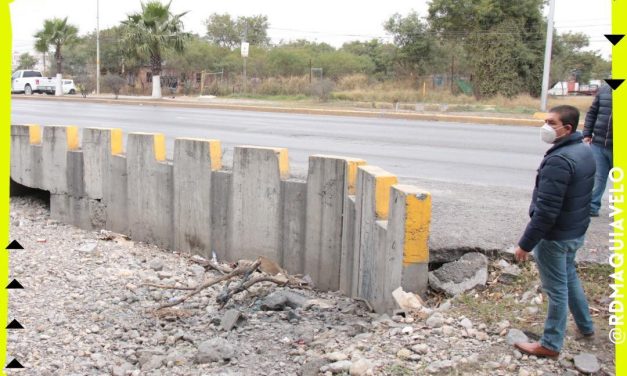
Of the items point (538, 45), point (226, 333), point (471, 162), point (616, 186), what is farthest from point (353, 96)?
point (616, 186)

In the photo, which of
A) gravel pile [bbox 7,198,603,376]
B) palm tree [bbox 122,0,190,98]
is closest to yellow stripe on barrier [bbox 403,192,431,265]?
gravel pile [bbox 7,198,603,376]

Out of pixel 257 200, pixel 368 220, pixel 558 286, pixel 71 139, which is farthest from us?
pixel 71 139

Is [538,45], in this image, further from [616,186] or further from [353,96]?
[616,186]

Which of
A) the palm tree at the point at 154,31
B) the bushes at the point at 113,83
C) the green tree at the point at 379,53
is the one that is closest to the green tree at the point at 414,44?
the green tree at the point at 379,53

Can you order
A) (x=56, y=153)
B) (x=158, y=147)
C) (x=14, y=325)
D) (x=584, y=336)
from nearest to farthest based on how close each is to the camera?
(x=584, y=336)
(x=14, y=325)
(x=158, y=147)
(x=56, y=153)

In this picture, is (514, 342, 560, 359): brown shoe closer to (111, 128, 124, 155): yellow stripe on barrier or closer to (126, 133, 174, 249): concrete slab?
(126, 133, 174, 249): concrete slab

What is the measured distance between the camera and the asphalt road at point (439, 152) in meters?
6.46

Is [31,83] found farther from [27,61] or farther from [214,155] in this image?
[214,155]

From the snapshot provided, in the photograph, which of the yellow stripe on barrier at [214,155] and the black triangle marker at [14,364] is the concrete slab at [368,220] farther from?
the black triangle marker at [14,364]

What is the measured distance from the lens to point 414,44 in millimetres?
44219

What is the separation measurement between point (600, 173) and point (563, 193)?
3.38 m

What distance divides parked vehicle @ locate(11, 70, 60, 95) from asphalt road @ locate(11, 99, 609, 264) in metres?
23.0

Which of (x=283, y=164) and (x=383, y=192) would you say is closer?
(x=383, y=192)

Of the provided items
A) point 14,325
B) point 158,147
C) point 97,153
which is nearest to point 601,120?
point 158,147
